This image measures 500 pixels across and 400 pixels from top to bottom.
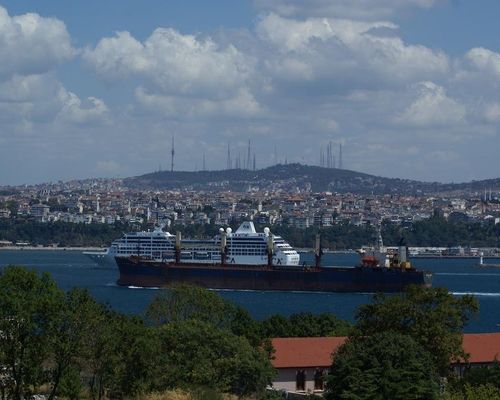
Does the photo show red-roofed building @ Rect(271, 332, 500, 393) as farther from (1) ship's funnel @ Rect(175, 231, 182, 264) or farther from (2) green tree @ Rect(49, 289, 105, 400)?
(1) ship's funnel @ Rect(175, 231, 182, 264)

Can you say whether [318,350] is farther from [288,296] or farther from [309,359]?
[288,296]

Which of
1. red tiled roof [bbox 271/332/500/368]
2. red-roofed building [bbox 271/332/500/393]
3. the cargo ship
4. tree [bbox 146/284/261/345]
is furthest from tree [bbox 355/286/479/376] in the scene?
the cargo ship

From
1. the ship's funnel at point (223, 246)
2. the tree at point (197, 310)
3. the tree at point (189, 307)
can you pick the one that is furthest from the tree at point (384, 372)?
the ship's funnel at point (223, 246)

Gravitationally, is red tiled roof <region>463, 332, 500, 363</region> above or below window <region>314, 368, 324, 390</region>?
above

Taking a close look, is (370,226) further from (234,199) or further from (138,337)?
(138,337)

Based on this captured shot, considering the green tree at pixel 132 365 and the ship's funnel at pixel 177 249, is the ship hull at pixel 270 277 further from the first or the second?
the green tree at pixel 132 365

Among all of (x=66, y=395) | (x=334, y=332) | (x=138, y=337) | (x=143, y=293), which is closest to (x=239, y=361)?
(x=138, y=337)
